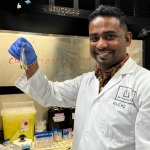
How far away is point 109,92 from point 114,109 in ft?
0.35

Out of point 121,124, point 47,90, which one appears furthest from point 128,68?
point 47,90

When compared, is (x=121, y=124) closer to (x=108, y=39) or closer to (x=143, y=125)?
(x=143, y=125)

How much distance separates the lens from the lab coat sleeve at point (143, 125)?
0.75 meters

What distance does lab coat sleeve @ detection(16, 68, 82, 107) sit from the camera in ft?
3.41

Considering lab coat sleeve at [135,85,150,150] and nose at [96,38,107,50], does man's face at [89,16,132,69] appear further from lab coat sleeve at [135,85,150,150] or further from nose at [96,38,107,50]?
lab coat sleeve at [135,85,150,150]

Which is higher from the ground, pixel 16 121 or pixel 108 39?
pixel 108 39

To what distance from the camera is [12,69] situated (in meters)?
1.43

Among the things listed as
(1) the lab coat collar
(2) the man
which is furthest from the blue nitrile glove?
(1) the lab coat collar

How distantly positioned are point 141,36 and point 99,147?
50.5 inches

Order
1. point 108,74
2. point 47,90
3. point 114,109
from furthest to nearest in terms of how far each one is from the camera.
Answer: point 47,90
point 108,74
point 114,109

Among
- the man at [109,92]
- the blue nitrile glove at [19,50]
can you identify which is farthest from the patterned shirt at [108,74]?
the blue nitrile glove at [19,50]

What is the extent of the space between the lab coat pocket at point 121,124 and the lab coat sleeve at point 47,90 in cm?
43

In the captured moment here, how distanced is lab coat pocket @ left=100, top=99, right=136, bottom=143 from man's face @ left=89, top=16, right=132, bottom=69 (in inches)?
10.5

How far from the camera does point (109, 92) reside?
3.04ft
